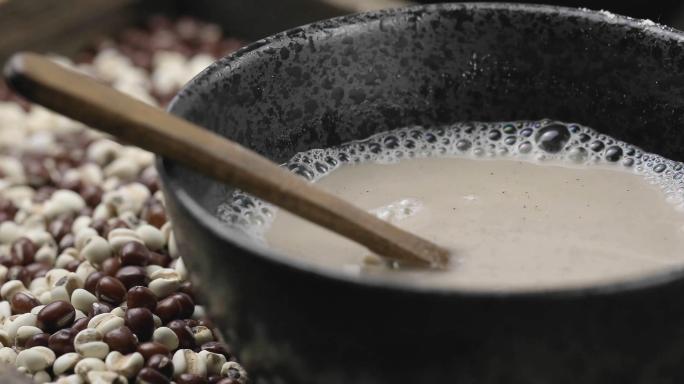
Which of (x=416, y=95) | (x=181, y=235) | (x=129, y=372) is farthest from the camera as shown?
(x=416, y=95)

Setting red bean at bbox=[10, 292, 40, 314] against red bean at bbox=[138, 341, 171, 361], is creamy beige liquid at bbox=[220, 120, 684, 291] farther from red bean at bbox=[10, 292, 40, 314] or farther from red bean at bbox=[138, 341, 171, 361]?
red bean at bbox=[10, 292, 40, 314]

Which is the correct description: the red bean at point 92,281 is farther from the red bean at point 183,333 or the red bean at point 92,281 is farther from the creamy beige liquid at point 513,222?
the creamy beige liquid at point 513,222

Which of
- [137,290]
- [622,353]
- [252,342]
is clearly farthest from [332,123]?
[622,353]

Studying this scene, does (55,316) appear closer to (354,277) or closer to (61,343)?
(61,343)

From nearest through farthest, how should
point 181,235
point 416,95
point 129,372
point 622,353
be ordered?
1. point 622,353
2. point 181,235
3. point 129,372
4. point 416,95

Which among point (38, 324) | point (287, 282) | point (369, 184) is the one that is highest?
point (287, 282)

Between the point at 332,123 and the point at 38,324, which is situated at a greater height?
the point at 332,123

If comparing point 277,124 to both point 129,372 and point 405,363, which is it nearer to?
point 129,372
